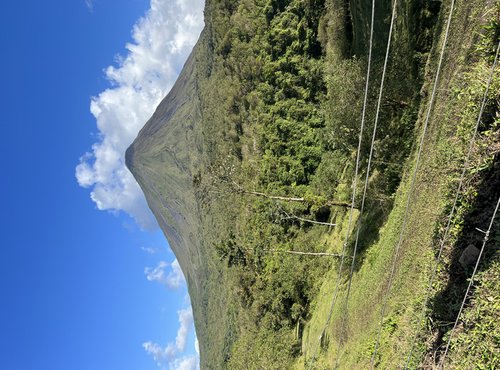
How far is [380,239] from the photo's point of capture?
15992 millimetres

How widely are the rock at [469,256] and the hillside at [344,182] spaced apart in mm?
125

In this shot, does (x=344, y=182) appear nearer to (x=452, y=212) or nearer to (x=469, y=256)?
(x=452, y=212)

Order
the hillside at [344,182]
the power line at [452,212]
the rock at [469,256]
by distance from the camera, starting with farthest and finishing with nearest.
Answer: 1. the hillside at [344,182]
2. the rock at [469,256]
3. the power line at [452,212]

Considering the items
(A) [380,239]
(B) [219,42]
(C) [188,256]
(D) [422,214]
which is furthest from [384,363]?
(C) [188,256]

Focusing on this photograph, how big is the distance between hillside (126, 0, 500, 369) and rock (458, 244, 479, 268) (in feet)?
0.41

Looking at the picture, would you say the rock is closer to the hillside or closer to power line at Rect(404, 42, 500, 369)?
the hillside

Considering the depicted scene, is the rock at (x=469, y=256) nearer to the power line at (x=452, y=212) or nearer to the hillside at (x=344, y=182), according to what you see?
the hillside at (x=344, y=182)

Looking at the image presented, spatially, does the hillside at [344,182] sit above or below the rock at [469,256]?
above

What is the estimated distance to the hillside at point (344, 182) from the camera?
842 centimetres

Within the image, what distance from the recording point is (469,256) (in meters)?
7.89

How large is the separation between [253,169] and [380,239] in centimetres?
1819

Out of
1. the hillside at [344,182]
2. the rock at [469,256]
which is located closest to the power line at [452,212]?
the hillside at [344,182]

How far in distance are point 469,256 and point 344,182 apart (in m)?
14.1

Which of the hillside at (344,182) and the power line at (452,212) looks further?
the hillside at (344,182)
